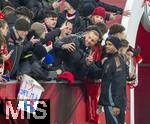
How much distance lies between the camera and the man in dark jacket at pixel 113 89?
6961 mm

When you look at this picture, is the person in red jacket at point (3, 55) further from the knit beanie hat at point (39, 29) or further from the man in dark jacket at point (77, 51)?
the man in dark jacket at point (77, 51)

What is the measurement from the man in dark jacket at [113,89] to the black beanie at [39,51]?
841 mm

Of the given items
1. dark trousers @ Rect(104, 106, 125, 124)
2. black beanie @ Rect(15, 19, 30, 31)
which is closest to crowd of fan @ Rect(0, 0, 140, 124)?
black beanie @ Rect(15, 19, 30, 31)

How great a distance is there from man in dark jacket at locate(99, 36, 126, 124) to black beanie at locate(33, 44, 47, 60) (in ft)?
2.76

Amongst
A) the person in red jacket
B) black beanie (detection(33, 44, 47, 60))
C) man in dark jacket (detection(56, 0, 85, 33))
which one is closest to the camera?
the person in red jacket

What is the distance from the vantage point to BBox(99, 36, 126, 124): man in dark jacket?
696 centimetres

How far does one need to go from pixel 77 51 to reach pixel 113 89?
0.74m

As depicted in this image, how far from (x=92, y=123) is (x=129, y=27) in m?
2.48

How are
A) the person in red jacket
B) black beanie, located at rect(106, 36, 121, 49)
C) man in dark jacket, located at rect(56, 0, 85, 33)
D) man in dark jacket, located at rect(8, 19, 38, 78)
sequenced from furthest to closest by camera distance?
1. man in dark jacket, located at rect(56, 0, 85, 33)
2. black beanie, located at rect(106, 36, 121, 49)
3. man in dark jacket, located at rect(8, 19, 38, 78)
4. the person in red jacket

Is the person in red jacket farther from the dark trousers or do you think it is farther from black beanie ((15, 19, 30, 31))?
the dark trousers

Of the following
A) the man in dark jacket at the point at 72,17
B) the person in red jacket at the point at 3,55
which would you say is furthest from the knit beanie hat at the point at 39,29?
the man in dark jacket at the point at 72,17

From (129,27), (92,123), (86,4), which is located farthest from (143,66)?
(92,123)

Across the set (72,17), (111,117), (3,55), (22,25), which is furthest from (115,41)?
(3,55)

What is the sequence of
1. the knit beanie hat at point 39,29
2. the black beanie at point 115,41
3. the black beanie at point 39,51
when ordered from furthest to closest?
the black beanie at point 115,41
the knit beanie hat at point 39,29
the black beanie at point 39,51
